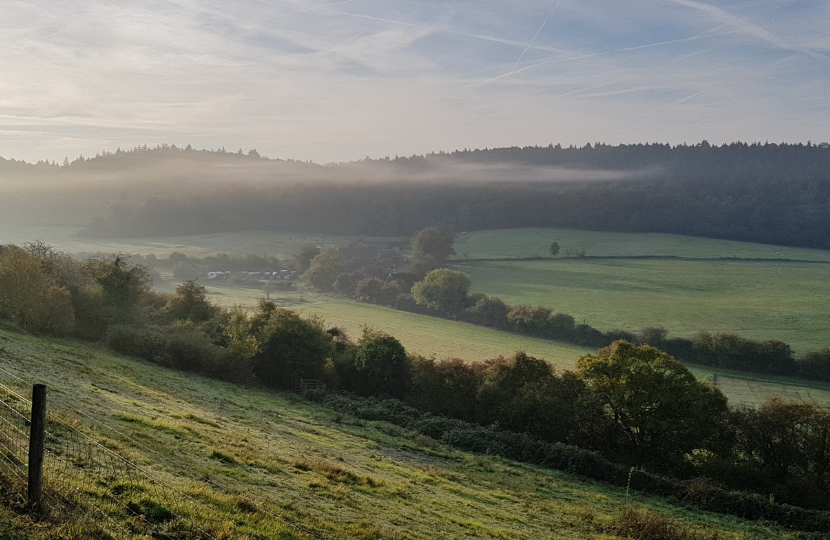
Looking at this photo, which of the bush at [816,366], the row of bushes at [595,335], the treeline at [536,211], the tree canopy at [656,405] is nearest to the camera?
the tree canopy at [656,405]

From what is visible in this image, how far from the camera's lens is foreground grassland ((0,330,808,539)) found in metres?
15.0

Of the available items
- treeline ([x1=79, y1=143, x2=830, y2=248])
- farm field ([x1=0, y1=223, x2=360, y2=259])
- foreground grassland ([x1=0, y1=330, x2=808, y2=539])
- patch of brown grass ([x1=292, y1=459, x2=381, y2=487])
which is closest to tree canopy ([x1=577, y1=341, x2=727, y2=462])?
foreground grassland ([x1=0, y1=330, x2=808, y2=539])

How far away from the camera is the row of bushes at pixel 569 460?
93.6 feet

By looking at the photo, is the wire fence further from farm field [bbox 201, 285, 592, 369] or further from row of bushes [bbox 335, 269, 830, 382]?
row of bushes [bbox 335, 269, 830, 382]

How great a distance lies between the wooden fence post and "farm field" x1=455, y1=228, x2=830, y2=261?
132115mm

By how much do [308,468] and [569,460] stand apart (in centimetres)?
2041

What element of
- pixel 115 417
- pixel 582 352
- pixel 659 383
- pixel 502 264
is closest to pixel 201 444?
pixel 115 417

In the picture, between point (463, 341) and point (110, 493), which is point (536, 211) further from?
point (110, 493)

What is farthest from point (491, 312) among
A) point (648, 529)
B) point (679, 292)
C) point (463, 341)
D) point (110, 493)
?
point (110, 493)

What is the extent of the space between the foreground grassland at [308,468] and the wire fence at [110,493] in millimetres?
221

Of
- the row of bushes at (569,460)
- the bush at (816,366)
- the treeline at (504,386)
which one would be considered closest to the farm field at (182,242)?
the treeline at (504,386)

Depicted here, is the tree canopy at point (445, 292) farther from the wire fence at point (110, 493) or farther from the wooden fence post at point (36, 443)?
the wooden fence post at point (36, 443)

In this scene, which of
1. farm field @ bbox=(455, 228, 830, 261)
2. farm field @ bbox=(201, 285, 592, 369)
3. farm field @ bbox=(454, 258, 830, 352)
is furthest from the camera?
farm field @ bbox=(455, 228, 830, 261)

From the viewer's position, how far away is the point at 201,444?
19.2 metres
